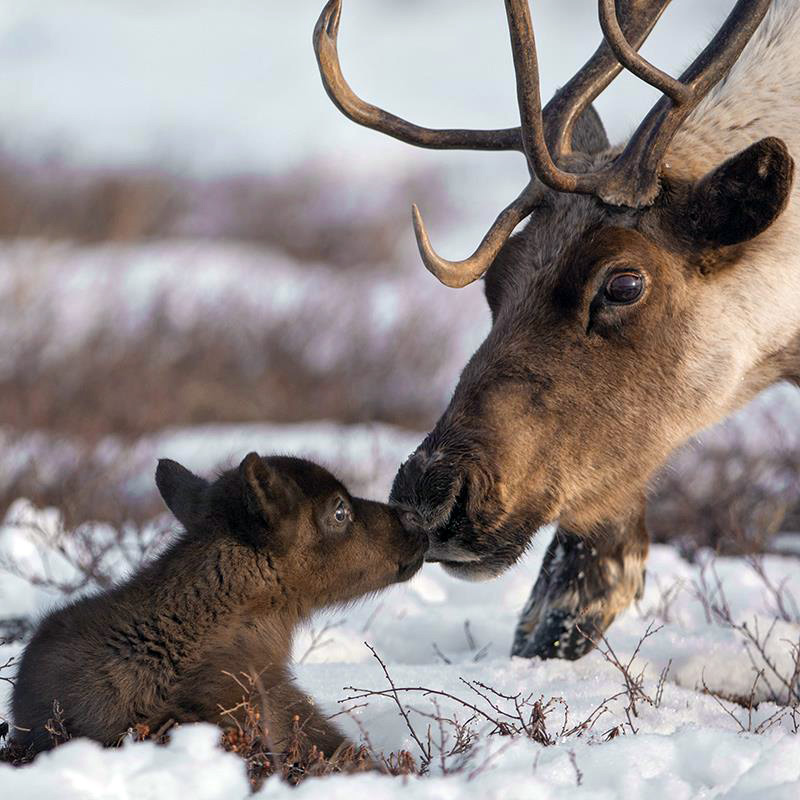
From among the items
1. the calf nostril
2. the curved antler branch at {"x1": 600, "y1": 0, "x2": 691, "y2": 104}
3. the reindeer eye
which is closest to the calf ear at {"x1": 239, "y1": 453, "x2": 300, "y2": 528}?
the calf nostril

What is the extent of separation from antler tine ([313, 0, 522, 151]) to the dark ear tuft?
28 cm

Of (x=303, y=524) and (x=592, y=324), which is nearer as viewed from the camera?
(x=303, y=524)

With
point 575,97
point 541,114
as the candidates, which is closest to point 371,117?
point 541,114

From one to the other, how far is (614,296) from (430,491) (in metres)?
0.82

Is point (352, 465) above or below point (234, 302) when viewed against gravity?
below

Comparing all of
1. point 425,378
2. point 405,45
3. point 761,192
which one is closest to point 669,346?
point 761,192

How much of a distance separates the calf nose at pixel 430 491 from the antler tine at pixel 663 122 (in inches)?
39.0

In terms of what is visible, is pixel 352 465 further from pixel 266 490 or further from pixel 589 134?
pixel 266 490

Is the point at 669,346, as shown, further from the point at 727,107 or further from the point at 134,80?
the point at 134,80

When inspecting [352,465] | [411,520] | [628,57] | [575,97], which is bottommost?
[352,465]

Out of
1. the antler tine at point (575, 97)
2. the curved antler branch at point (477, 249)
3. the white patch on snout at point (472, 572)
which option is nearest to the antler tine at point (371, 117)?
the antler tine at point (575, 97)

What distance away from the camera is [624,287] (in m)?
4.27

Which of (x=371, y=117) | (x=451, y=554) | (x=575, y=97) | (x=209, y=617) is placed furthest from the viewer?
(x=575, y=97)

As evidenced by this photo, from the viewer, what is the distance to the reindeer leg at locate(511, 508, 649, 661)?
5.09 metres
